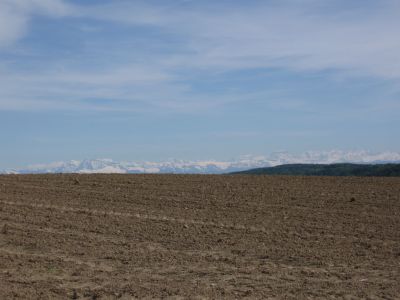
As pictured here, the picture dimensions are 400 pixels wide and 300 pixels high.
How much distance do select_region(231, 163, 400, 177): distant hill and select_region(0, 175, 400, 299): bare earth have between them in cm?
1470

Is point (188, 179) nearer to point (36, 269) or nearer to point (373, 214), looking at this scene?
point (373, 214)

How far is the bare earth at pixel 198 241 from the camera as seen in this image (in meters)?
10.0

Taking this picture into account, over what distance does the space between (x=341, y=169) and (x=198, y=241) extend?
109 ft

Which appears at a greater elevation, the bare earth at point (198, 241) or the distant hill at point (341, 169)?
the distant hill at point (341, 169)

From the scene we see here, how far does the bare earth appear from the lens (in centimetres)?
1005

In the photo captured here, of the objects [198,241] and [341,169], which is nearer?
[198,241]

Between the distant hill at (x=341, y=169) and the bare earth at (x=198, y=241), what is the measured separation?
14.7m

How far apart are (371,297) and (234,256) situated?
3589 mm

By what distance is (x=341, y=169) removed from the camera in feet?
148

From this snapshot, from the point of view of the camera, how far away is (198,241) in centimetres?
1391

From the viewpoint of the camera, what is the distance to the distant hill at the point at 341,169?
37.7 metres

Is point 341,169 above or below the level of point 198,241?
above

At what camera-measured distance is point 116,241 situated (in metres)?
13.8

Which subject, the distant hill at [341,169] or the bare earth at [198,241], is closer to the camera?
the bare earth at [198,241]
